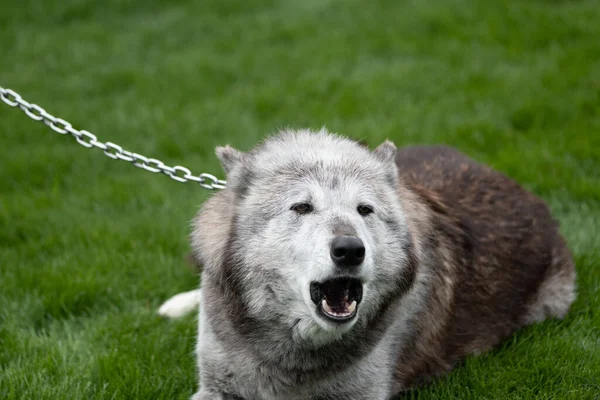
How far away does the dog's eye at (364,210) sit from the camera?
3.74m

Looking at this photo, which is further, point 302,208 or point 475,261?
point 475,261

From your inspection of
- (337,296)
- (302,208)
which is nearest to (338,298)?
(337,296)

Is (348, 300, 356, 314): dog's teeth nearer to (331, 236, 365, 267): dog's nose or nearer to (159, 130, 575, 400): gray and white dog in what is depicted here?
(159, 130, 575, 400): gray and white dog

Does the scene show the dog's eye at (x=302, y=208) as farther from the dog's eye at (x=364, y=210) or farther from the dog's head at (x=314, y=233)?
the dog's eye at (x=364, y=210)

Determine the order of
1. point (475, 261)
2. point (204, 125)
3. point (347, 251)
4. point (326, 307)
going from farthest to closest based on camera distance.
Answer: point (204, 125)
point (475, 261)
point (326, 307)
point (347, 251)

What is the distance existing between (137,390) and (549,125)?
5.60 m

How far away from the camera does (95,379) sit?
14.6 feet

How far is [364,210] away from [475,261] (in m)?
1.29

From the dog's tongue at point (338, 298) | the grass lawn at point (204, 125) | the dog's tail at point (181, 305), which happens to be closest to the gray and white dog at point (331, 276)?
the dog's tongue at point (338, 298)

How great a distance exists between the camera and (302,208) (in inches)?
146

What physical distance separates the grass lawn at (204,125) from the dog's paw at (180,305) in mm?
129

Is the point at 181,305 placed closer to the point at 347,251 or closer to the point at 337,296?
the point at 337,296

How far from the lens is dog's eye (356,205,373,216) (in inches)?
147

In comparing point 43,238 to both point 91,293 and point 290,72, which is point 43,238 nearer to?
point 91,293
